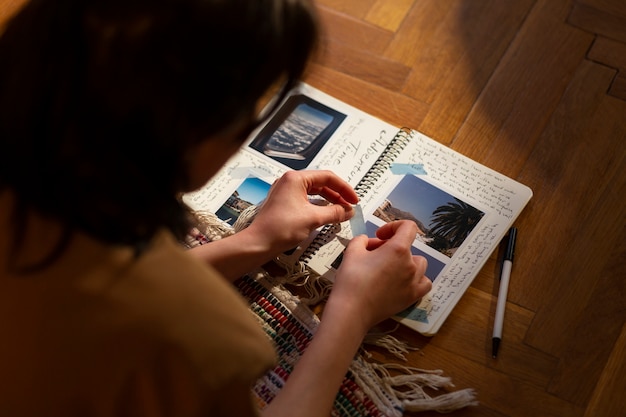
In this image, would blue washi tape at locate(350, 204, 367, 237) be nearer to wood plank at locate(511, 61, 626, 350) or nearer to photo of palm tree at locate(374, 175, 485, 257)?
photo of palm tree at locate(374, 175, 485, 257)

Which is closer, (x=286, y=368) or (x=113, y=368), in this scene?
(x=113, y=368)

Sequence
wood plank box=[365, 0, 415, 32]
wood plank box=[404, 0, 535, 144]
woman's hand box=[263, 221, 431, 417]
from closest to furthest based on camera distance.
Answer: woman's hand box=[263, 221, 431, 417] < wood plank box=[404, 0, 535, 144] < wood plank box=[365, 0, 415, 32]

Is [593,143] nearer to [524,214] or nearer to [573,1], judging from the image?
[524,214]

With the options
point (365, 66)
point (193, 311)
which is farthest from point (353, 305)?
point (365, 66)

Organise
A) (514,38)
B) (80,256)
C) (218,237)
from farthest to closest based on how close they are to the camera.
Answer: (514,38)
(218,237)
(80,256)

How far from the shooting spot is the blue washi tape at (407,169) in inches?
42.4

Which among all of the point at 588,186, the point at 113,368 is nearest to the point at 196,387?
the point at 113,368

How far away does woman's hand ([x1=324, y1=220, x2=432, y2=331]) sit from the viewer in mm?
883

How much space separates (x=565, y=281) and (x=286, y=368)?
0.41 m

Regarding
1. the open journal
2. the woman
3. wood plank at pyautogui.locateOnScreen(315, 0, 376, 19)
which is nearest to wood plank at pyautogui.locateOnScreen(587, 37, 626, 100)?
the open journal

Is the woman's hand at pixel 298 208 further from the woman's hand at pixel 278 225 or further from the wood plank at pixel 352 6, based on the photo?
the wood plank at pixel 352 6

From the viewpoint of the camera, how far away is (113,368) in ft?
1.70

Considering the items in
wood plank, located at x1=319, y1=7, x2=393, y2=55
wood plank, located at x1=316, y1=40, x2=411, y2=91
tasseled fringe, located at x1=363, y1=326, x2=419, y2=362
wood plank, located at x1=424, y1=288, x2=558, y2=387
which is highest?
wood plank, located at x1=319, y1=7, x2=393, y2=55

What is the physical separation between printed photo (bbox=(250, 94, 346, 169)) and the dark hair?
551 millimetres
